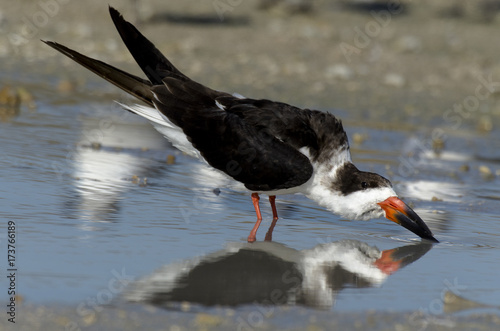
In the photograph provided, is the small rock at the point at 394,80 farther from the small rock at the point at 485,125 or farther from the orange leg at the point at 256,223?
the orange leg at the point at 256,223

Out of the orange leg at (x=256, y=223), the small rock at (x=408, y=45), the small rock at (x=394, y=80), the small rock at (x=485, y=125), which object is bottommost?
the orange leg at (x=256, y=223)

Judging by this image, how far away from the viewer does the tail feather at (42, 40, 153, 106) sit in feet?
15.8

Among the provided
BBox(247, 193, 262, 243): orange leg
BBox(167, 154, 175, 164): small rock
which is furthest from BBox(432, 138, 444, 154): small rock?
BBox(247, 193, 262, 243): orange leg

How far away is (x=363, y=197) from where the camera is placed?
4.98 metres

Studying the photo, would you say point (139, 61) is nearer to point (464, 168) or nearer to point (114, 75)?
point (114, 75)

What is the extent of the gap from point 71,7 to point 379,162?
7.58m

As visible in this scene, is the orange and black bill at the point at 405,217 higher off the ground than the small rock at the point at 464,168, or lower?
lower

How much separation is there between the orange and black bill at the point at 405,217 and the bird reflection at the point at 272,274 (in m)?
0.09

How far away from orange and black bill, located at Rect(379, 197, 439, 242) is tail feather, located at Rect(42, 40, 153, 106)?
166 cm

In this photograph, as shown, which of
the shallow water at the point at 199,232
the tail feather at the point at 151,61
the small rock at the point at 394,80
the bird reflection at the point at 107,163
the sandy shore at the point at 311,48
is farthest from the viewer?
the small rock at the point at 394,80

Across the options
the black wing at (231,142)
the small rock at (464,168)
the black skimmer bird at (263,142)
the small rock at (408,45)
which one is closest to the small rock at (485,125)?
the small rock at (464,168)

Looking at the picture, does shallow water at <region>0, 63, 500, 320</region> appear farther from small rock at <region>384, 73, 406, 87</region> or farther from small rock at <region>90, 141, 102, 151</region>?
small rock at <region>384, 73, 406, 87</region>

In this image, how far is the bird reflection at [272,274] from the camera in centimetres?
346

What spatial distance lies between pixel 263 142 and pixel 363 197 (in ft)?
2.28
